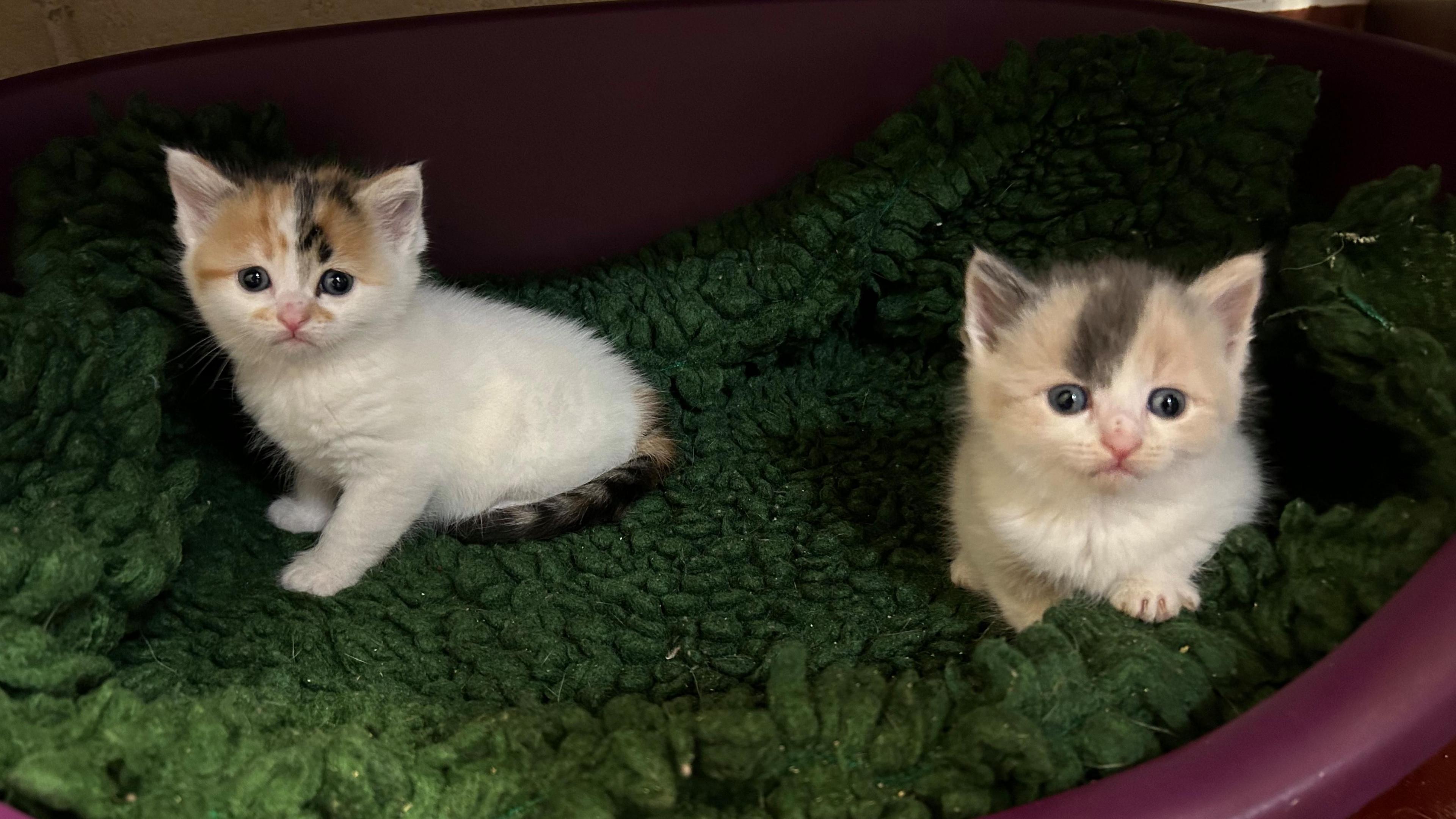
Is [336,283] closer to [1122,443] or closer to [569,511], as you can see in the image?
[569,511]

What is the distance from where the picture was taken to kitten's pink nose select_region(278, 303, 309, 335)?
1.36m

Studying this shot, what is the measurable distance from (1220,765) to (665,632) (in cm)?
78

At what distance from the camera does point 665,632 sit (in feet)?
4.74

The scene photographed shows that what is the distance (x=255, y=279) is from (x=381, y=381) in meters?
0.21

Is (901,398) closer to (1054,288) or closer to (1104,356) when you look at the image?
(1054,288)

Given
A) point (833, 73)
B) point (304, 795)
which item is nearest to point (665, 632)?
point (304, 795)

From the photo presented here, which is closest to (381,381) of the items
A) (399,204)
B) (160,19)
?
(399,204)

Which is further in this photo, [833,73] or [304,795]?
[833,73]

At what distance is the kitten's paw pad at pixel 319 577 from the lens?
1.50m

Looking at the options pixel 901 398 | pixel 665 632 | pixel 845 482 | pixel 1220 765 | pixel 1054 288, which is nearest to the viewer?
pixel 1220 765

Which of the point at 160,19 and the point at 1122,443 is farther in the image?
the point at 160,19

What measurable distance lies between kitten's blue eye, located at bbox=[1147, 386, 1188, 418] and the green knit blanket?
0.61 ft

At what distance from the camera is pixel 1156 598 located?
1.15 metres

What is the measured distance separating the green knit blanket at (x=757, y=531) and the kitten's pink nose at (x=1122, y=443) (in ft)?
0.61
